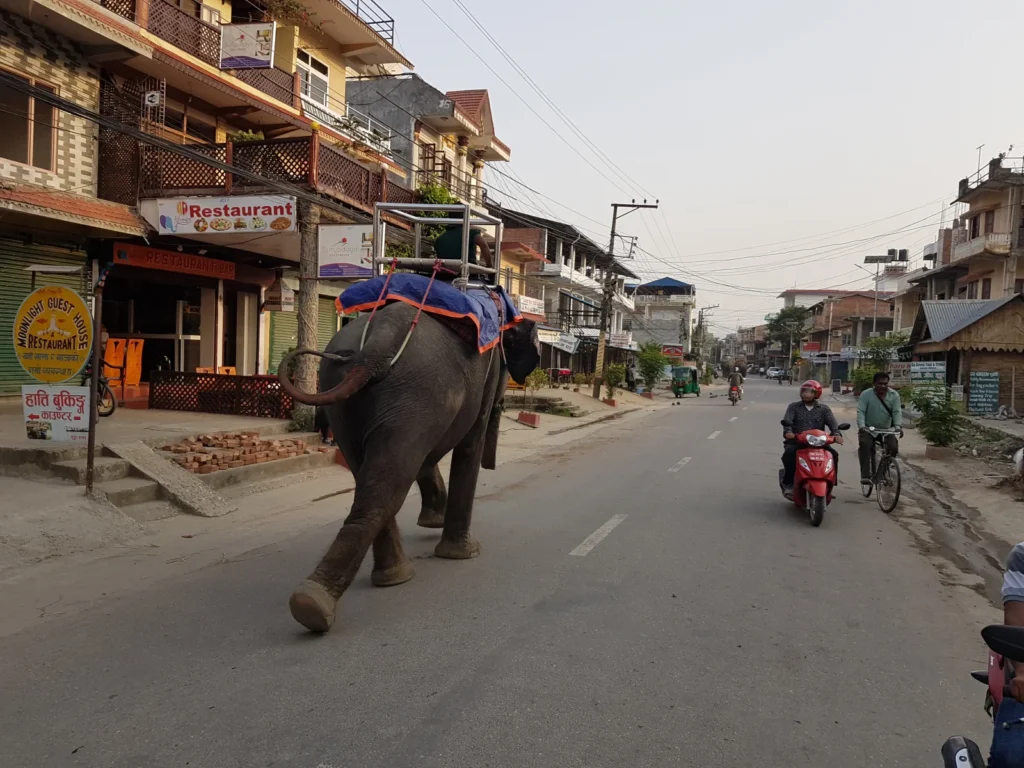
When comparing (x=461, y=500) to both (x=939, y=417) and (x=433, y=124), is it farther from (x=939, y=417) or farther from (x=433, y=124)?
(x=433, y=124)

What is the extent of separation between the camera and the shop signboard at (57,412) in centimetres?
704

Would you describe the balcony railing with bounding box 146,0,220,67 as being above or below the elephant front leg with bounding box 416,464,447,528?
above

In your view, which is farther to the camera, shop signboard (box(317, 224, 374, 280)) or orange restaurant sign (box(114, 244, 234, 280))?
orange restaurant sign (box(114, 244, 234, 280))

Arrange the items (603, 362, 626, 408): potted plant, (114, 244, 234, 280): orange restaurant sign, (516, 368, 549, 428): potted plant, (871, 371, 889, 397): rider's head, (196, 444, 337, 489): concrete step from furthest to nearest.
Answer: (603, 362, 626, 408): potted plant
(516, 368, 549, 428): potted plant
(114, 244, 234, 280): orange restaurant sign
(871, 371, 889, 397): rider's head
(196, 444, 337, 489): concrete step

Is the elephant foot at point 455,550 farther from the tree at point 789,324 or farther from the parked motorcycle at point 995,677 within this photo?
the tree at point 789,324

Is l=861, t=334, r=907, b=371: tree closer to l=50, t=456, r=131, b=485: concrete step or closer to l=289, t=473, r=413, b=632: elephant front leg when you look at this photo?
l=50, t=456, r=131, b=485: concrete step

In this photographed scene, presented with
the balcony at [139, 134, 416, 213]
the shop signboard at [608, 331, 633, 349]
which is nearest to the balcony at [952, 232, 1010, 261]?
the shop signboard at [608, 331, 633, 349]

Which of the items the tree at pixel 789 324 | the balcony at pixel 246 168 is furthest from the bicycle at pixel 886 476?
the tree at pixel 789 324

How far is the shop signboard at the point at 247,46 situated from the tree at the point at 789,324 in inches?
3073

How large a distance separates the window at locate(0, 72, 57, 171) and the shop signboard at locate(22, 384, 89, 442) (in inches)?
229

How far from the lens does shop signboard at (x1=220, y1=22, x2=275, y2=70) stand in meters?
13.5

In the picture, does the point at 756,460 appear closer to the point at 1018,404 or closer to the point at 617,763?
the point at 617,763

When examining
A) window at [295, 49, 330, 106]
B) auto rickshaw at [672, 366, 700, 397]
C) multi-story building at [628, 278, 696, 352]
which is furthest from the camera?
multi-story building at [628, 278, 696, 352]

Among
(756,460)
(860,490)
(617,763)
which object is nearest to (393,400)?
(617,763)
